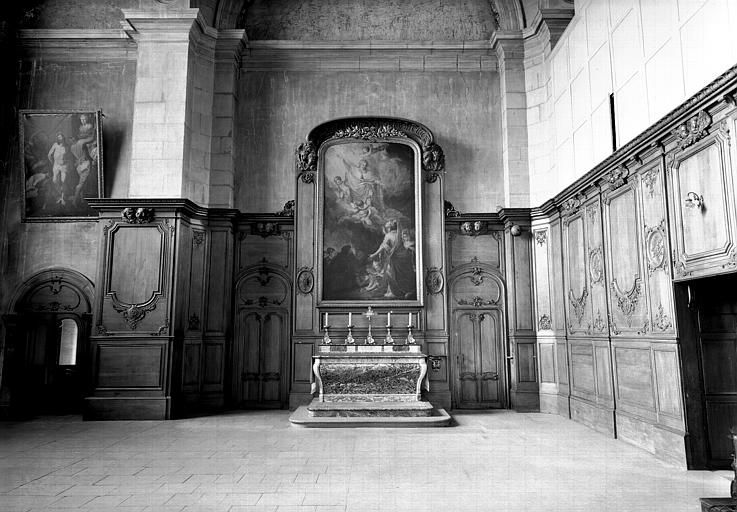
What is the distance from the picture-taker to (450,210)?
36.5 ft

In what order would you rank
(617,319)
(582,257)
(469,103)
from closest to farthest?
(617,319) → (582,257) → (469,103)

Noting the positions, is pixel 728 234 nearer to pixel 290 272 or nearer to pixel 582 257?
pixel 582 257

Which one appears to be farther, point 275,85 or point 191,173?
point 275,85

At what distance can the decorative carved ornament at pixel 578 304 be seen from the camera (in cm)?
895

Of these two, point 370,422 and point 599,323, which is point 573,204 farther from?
point 370,422

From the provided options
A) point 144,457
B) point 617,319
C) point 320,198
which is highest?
point 320,198

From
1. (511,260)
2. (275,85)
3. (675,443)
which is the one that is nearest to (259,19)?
(275,85)

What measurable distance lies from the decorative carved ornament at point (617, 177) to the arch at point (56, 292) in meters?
8.87

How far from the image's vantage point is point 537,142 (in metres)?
11.0

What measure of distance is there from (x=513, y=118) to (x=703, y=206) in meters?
5.82

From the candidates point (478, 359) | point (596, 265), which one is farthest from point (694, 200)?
point (478, 359)

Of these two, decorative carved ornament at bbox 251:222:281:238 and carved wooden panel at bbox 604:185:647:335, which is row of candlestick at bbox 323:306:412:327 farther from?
carved wooden panel at bbox 604:185:647:335

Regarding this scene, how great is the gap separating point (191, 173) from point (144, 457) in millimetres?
5660

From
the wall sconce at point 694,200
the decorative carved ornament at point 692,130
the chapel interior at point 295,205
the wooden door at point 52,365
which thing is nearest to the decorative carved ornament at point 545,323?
the chapel interior at point 295,205
